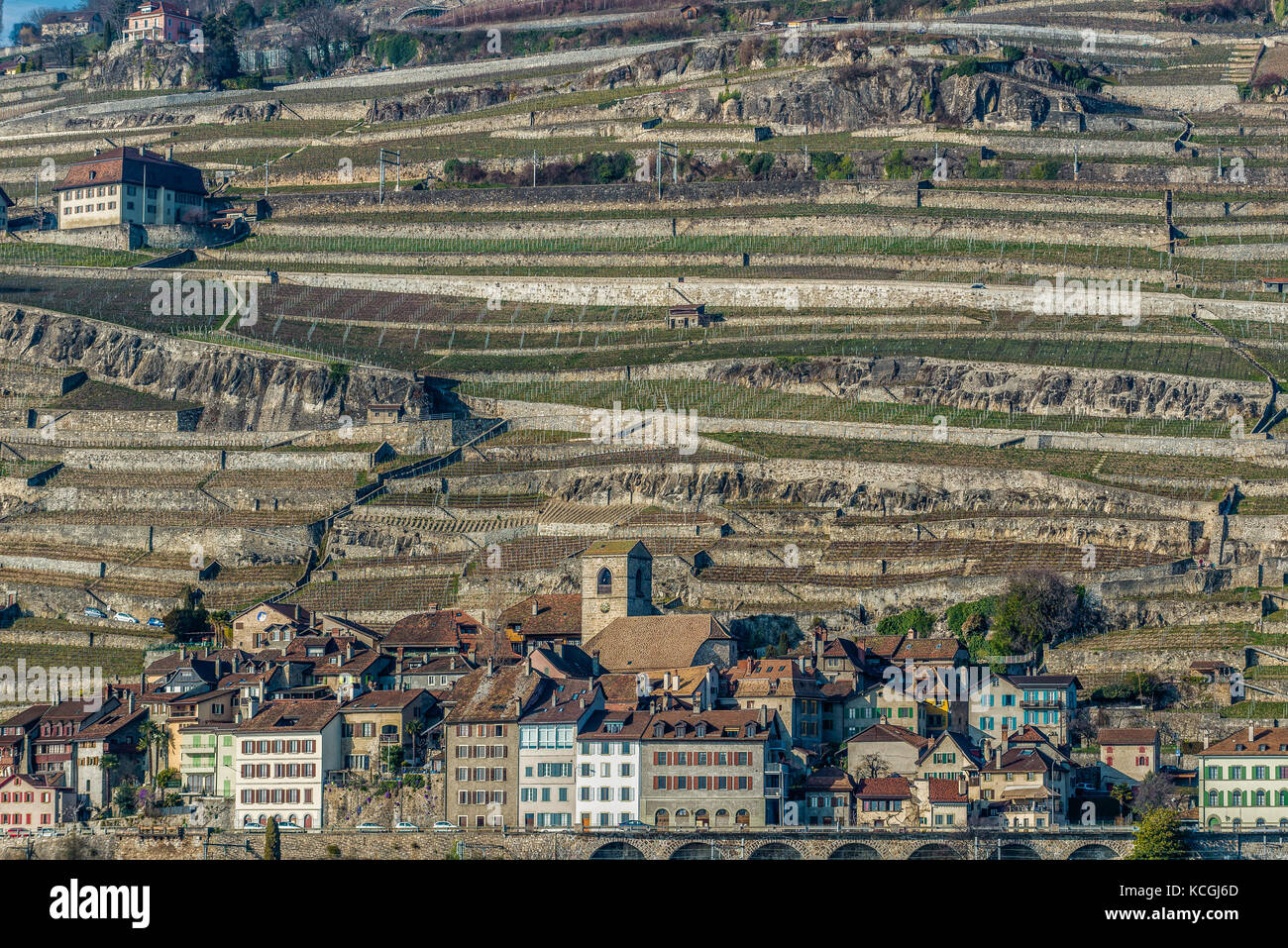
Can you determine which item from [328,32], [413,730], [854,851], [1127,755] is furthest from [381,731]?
[328,32]

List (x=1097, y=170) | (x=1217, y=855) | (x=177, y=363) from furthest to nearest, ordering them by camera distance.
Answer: (x=1097, y=170) < (x=177, y=363) < (x=1217, y=855)

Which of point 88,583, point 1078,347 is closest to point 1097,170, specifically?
point 1078,347

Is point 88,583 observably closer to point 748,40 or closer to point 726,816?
point 726,816

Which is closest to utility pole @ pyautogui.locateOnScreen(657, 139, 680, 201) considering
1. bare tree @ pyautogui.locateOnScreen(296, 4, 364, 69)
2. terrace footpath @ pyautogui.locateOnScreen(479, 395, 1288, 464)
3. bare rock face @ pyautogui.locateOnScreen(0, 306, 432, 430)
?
bare rock face @ pyautogui.locateOnScreen(0, 306, 432, 430)

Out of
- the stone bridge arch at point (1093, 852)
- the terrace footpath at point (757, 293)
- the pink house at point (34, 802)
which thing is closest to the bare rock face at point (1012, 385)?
the terrace footpath at point (757, 293)

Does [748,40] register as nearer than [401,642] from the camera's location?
No

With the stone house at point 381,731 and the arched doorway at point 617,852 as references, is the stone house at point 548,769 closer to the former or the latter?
the arched doorway at point 617,852

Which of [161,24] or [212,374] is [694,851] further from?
[161,24]
